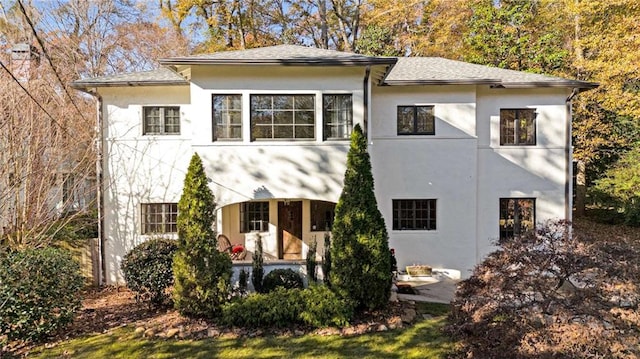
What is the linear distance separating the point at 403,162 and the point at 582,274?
695 centimetres

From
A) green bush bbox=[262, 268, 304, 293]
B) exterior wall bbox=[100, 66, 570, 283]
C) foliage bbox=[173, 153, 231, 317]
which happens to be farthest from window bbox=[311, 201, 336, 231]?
foliage bbox=[173, 153, 231, 317]

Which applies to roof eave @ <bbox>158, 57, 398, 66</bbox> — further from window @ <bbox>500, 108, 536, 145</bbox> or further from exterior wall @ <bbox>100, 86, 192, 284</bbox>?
window @ <bbox>500, 108, 536, 145</bbox>

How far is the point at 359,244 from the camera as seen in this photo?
7695 millimetres

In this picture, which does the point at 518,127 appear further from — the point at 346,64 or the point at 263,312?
the point at 263,312

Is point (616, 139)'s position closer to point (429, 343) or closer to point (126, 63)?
point (429, 343)

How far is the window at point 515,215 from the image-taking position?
11703 millimetres

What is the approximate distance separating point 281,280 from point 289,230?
157 inches

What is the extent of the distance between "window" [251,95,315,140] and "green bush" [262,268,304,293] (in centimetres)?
354

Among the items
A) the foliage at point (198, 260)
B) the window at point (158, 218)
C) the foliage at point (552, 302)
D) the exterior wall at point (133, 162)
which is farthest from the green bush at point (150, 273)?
the foliage at point (552, 302)

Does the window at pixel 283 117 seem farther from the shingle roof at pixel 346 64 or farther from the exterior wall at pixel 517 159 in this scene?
the exterior wall at pixel 517 159

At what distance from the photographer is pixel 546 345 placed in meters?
4.01

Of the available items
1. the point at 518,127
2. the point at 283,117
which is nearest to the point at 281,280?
the point at 283,117

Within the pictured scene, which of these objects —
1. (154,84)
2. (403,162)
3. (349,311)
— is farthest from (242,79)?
(349,311)

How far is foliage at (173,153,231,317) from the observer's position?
24.7 ft
